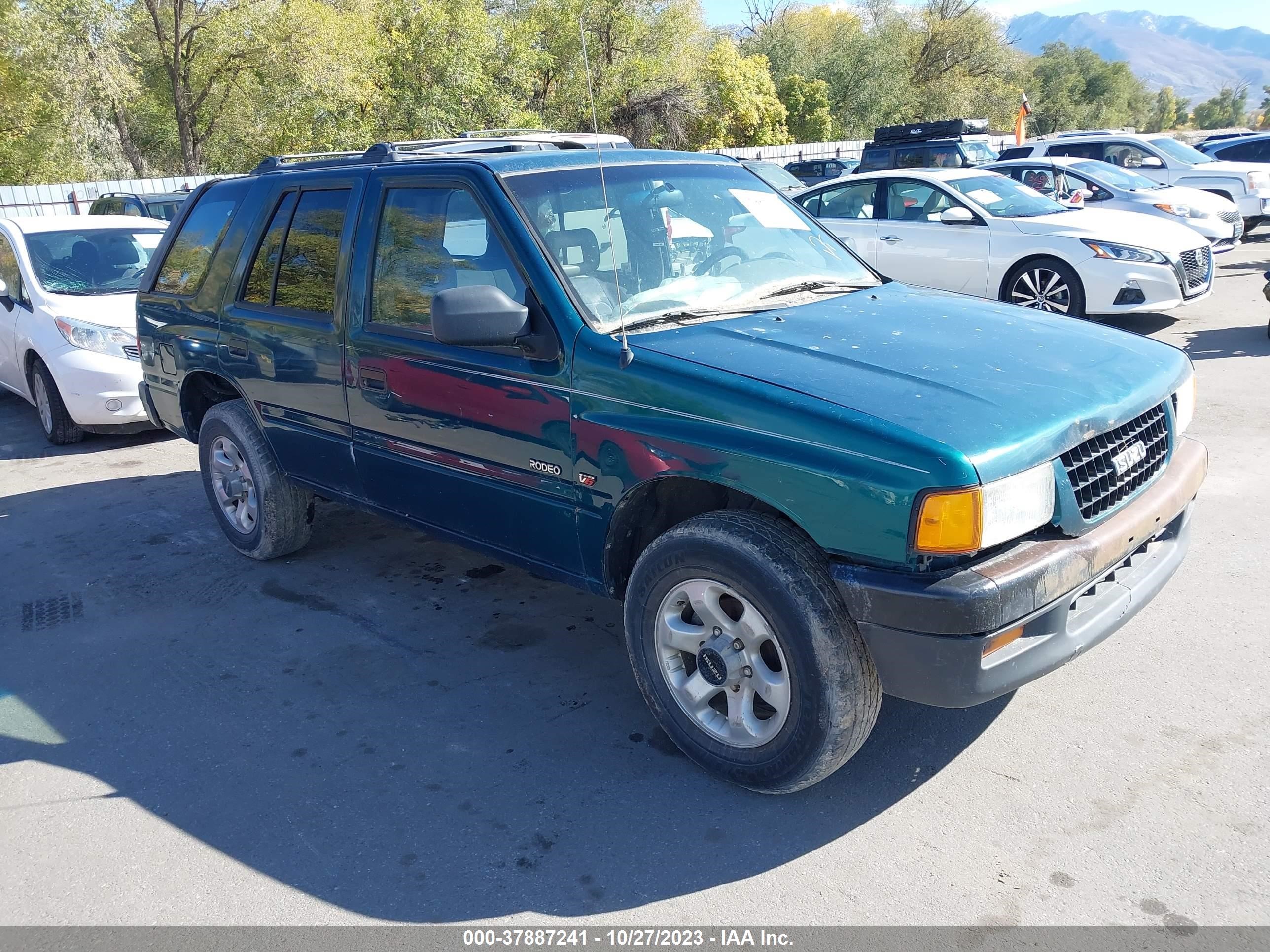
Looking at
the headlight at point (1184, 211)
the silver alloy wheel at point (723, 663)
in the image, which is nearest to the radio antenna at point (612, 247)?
the silver alloy wheel at point (723, 663)

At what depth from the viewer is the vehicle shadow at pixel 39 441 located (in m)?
8.02

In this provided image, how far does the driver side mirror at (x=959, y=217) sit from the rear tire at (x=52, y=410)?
313 inches

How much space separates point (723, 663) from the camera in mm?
3117

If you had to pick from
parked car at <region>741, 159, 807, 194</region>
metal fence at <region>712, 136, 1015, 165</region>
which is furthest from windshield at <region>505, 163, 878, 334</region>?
metal fence at <region>712, 136, 1015, 165</region>

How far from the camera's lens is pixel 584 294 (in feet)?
11.6

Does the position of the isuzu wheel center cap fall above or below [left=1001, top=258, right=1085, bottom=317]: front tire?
below

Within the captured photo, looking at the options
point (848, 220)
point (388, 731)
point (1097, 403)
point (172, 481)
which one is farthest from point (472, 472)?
point (848, 220)

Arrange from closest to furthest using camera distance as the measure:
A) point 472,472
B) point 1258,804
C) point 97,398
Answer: point 1258,804, point 472,472, point 97,398

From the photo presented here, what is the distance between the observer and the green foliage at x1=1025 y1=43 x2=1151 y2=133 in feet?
183

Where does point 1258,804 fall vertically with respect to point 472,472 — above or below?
below

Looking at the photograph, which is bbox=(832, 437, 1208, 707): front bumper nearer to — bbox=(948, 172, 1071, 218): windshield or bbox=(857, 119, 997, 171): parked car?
bbox=(948, 172, 1071, 218): windshield

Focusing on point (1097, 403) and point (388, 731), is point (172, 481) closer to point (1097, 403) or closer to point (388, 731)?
point (388, 731)

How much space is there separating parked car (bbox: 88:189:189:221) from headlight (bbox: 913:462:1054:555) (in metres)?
14.8

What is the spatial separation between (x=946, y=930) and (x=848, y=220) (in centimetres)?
930
